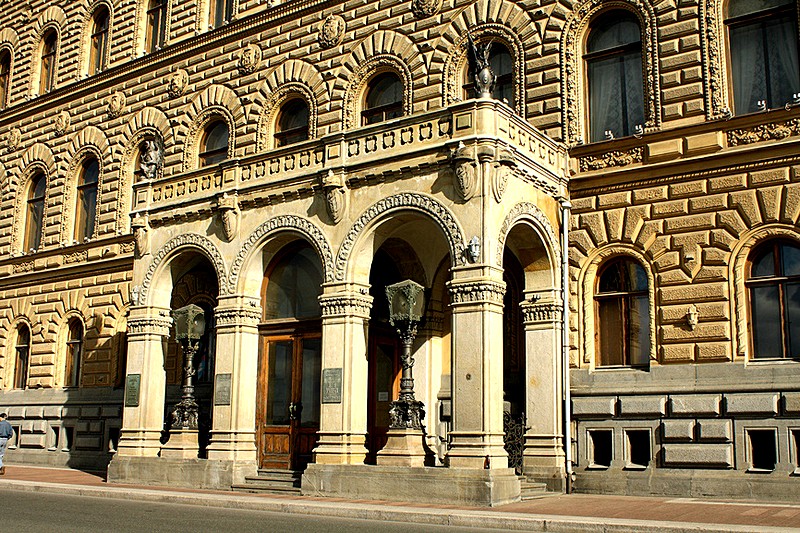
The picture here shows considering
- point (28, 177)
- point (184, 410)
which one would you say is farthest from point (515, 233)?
point (28, 177)

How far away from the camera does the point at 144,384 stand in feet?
76.3

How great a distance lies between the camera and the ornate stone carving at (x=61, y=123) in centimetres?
3369

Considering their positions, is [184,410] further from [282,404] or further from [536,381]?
[536,381]

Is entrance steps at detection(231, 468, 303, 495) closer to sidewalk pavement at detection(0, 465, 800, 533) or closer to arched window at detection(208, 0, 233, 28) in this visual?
sidewalk pavement at detection(0, 465, 800, 533)

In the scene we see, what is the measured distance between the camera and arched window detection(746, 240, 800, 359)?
18250 millimetres

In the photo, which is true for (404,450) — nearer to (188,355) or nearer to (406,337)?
(406,337)

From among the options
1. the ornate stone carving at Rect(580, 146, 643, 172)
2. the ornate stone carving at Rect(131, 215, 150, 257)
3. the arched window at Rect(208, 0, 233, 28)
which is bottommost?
the ornate stone carving at Rect(131, 215, 150, 257)

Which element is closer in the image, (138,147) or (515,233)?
(515,233)

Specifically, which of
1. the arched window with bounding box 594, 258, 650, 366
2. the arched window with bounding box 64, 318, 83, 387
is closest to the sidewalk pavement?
the arched window with bounding box 594, 258, 650, 366

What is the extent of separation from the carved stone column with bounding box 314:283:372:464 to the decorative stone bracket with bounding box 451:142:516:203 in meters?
3.59

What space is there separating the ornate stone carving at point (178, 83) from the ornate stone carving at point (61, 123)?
592cm

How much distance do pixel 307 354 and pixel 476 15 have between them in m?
9.66

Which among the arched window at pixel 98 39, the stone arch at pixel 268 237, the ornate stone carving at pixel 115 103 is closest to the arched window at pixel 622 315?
the stone arch at pixel 268 237

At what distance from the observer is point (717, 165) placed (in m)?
19.2
